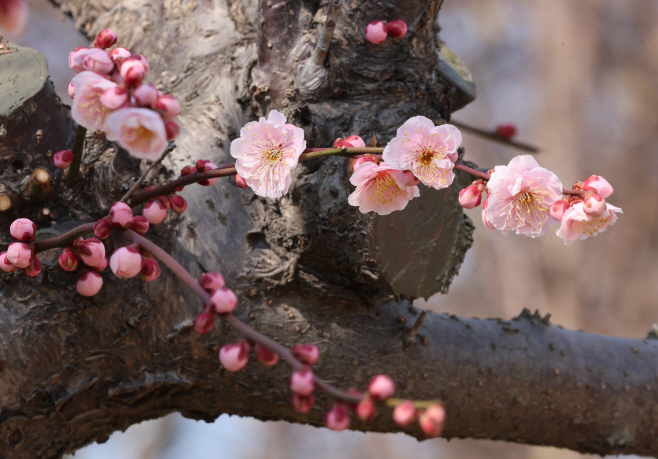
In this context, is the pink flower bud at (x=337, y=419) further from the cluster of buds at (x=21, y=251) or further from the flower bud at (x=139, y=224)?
the cluster of buds at (x=21, y=251)

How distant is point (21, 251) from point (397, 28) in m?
0.68

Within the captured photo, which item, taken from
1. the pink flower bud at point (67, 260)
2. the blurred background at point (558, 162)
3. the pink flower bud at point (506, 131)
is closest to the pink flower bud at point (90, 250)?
the pink flower bud at point (67, 260)

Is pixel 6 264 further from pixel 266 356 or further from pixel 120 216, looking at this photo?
pixel 266 356

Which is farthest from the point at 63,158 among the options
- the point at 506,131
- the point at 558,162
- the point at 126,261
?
the point at 558,162

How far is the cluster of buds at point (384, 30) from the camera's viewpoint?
95 cm

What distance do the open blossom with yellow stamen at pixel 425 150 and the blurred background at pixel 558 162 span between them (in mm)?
4724

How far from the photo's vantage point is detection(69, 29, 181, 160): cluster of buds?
461 mm

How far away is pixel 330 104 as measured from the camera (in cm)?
97

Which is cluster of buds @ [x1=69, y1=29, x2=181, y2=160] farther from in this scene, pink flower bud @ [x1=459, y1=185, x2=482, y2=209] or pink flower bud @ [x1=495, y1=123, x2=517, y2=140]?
pink flower bud @ [x1=495, y1=123, x2=517, y2=140]

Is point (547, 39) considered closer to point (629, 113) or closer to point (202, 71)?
point (629, 113)

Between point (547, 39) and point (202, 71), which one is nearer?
point (202, 71)

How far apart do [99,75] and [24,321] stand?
47 centimetres

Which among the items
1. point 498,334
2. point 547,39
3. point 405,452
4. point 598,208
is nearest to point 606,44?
point 547,39

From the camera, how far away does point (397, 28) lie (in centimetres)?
95
